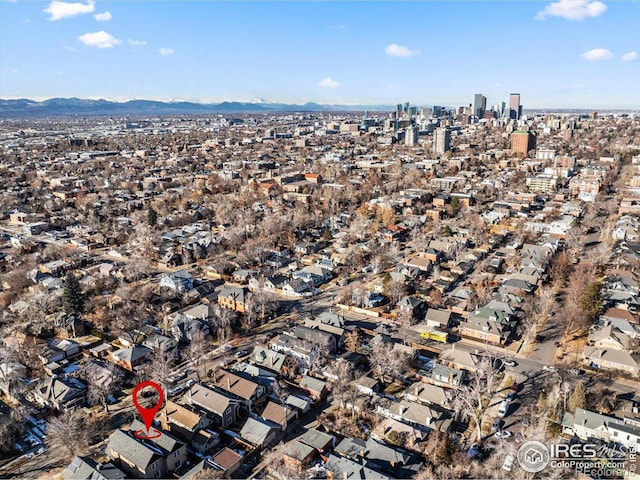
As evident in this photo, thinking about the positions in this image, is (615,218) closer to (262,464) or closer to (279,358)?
(279,358)

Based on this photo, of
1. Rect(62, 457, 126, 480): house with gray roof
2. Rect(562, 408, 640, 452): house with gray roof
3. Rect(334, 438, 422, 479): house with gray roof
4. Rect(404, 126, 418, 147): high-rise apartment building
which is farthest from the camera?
Rect(404, 126, 418, 147): high-rise apartment building

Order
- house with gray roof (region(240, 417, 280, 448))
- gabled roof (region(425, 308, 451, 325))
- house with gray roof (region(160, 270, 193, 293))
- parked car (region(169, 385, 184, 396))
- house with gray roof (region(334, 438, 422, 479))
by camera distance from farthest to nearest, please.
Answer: house with gray roof (region(160, 270, 193, 293)), gabled roof (region(425, 308, 451, 325)), parked car (region(169, 385, 184, 396)), house with gray roof (region(240, 417, 280, 448)), house with gray roof (region(334, 438, 422, 479))

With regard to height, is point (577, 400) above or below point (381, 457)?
above

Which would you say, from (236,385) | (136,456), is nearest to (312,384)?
(236,385)

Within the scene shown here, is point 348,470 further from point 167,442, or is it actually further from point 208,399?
point 208,399

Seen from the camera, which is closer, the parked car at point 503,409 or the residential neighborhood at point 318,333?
the residential neighborhood at point 318,333

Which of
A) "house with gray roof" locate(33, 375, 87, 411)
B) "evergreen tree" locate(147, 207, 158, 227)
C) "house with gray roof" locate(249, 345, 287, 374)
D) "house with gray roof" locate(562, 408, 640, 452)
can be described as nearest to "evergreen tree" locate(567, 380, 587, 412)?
"house with gray roof" locate(562, 408, 640, 452)

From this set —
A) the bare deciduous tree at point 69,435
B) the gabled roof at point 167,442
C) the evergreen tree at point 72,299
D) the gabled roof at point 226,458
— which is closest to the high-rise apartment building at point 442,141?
the evergreen tree at point 72,299

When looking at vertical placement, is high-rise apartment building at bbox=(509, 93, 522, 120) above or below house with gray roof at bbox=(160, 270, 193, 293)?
above

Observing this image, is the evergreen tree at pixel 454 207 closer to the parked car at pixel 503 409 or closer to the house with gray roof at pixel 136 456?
the parked car at pixel 503 409

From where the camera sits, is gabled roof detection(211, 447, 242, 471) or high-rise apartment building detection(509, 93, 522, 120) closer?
gabled roof detection(211, 447, 242, 471)

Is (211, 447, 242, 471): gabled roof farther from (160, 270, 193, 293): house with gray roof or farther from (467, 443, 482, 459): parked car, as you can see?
(160, 270, 193, 293): house with gray roof

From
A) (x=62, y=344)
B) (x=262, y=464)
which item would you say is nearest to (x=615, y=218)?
(x=262, y=464)
